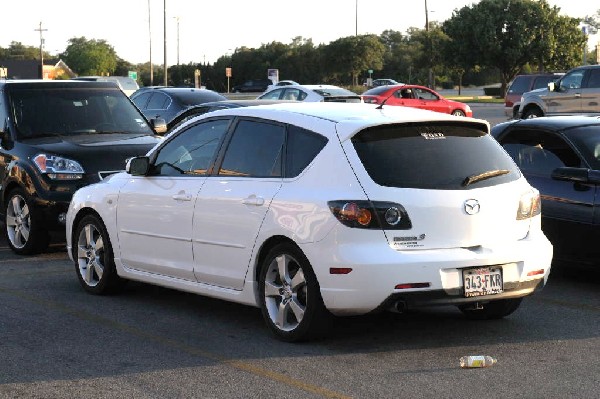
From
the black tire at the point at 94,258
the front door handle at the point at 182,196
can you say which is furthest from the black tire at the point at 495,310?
the black tire at the point at 94,258

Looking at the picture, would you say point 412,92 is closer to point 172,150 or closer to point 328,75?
point 172,150

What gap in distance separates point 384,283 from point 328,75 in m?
90.7

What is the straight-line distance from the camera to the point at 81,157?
12.3 meters

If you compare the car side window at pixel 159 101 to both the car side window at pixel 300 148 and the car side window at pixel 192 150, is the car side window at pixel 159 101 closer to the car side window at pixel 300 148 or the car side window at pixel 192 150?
the car side window at pixel 192 150

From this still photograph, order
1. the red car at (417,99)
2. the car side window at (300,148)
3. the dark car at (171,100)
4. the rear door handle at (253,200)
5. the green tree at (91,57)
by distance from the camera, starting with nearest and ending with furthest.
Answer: the car side window at (300,148) < the rear door handle at (253,200) < the dark car at (171,100) < the red car at (417,99) < the green tree at (91,57)

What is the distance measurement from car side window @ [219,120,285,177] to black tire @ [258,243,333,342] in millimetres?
632

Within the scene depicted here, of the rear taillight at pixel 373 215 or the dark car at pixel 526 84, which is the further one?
the dark car at pixel 526 84

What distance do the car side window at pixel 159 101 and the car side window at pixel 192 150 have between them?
14882mm

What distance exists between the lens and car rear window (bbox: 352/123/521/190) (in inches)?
288

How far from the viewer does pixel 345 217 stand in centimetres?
712

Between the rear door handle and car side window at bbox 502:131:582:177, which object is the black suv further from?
the rear door handle

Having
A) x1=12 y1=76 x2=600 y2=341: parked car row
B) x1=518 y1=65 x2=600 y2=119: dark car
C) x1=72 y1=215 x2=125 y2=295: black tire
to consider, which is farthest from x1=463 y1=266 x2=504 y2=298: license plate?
x1=518 y1=65 x2=600 y2=119: dark car

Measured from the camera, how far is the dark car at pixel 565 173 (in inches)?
376

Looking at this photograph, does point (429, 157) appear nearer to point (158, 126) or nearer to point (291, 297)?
point (291, 297)
